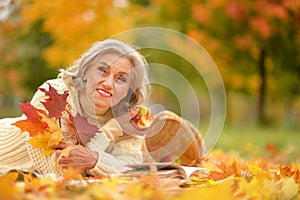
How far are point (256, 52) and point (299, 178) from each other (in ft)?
35.1

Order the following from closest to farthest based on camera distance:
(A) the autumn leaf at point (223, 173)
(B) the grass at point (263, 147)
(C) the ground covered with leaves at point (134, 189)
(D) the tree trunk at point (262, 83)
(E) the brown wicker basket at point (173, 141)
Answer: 1. (C) the ground covered with leaves at point (134, 189)
2. (A) the autumn leaf at point (223, 173)
3. (E) the brown wicker basket at point (173, 141)
4. (B) the grass at point (263, 147)
5. (D) the tree trunk at point (262, 83)

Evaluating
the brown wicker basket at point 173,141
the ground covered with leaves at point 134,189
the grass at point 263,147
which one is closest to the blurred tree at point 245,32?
the grass at point 263,147

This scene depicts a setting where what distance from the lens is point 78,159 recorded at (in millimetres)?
2754

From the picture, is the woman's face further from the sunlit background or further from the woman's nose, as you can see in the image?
the sunlit background

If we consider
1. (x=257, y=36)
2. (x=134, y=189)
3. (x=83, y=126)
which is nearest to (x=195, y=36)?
(x=257, y=36)

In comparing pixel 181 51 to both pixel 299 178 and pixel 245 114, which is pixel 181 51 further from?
pixel 245 114

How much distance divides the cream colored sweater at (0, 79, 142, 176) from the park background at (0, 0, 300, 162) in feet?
13.0

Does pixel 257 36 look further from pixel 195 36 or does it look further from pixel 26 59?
pixel 26 59

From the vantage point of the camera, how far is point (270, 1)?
1020 cm

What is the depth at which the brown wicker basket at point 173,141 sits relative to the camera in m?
3.97

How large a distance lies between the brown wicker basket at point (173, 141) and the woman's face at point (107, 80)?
87cm

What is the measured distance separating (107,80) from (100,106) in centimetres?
15

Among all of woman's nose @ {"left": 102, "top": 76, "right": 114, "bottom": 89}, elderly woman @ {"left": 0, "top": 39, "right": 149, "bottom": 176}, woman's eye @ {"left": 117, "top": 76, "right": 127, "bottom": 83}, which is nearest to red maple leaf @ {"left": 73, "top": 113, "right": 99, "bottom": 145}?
elderly woman @ {"left": 0, "top": 39, "right": 149, "bottom": 176}

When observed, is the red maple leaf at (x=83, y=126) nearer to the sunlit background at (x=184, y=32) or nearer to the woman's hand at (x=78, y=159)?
the woman's hand at (x=78, y=159)
